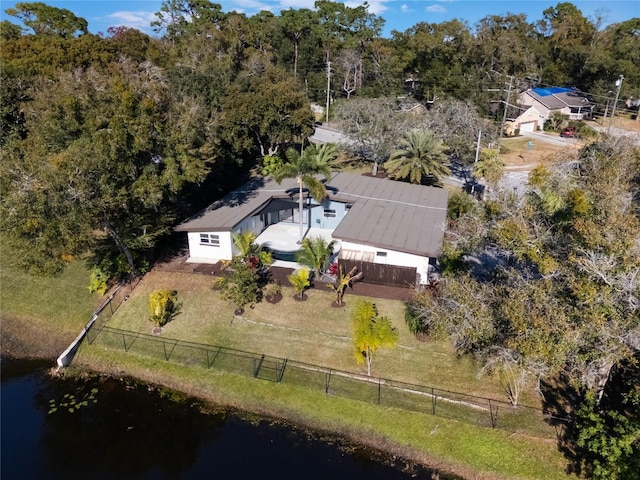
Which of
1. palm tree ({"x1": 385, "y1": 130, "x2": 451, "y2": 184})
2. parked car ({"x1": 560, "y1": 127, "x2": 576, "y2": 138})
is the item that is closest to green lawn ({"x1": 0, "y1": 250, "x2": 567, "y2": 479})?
palm tree ({"x1": 385, "y1": 130, "x2": 451, "y2": 184})

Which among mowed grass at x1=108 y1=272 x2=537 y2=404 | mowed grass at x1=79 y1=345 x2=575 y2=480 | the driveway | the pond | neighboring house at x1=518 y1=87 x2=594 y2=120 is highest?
neighboring house at x1=518 y1=87 x2=594 y2=120

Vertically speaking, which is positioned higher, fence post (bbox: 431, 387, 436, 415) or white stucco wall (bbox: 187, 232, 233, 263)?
white stucco wall (bbox: 187, 232, 233, 263)

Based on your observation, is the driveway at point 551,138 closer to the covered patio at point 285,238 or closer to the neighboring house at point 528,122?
the neighboring house at point 528,122

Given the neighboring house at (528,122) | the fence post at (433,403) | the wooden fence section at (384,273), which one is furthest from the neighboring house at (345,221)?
the neighboring house at (528,122)

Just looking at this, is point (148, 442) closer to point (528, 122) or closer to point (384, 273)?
point (384, 273)

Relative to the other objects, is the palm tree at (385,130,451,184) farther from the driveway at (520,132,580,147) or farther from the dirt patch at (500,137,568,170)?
the driveway at (520,132,580,147)

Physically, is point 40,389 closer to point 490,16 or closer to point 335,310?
point 335,310

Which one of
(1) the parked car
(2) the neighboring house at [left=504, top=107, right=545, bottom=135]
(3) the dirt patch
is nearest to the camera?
(3) the dirt patch
